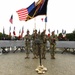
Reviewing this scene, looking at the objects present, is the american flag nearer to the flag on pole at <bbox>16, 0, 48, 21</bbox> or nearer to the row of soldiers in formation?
the flag on pole at <bbox>16, 0, 48, 21</bbox>

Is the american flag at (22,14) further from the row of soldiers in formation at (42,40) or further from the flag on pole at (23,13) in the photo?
the row of soldiers in formation at (42,40)

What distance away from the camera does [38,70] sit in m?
13.4

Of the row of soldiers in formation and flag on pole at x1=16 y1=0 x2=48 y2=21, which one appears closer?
the row of soldiers in formation

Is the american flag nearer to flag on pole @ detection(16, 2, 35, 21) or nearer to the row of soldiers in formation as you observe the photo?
flag on pole @ detection(16, 2, 35, 21)

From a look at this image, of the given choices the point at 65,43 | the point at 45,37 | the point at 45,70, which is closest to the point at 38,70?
the point at 45,70

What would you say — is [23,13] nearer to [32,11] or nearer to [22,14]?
[22,14]

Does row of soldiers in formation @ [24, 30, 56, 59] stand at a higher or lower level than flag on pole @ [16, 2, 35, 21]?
lower

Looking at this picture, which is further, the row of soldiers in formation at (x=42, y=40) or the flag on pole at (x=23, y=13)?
the flag on pole at (x=23, y=13)

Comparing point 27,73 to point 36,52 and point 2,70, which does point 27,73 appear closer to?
point 2,70

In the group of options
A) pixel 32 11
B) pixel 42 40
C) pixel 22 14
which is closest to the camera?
pixel 42 40

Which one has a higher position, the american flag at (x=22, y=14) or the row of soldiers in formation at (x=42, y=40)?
the american flag at (x=22, y=14)

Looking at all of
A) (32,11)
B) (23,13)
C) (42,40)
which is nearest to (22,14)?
(23,13)

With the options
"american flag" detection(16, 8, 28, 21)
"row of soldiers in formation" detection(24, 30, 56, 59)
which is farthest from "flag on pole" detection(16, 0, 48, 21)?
"row of soldiers in formation" detection(24, 30, 56, 59)

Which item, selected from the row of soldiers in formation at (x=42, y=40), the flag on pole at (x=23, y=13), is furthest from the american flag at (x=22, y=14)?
the row of soldiers in formation at (x=42, y=40)
